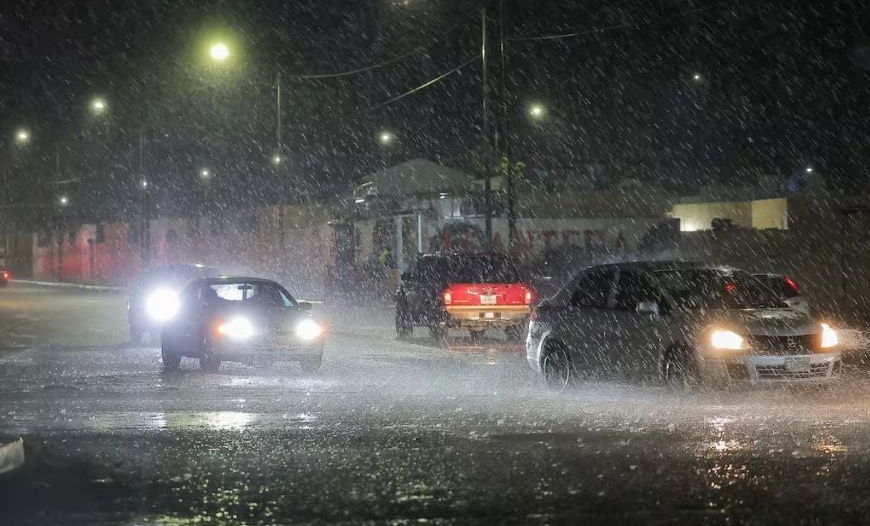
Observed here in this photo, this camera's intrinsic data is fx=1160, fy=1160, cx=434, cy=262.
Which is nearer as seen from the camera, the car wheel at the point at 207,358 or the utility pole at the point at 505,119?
the car wheel at the point at 207,358

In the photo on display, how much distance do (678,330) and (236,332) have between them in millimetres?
6620

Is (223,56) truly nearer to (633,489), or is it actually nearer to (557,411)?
(557,411)

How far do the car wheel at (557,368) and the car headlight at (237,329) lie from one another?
436cm

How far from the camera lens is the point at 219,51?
3128 cm

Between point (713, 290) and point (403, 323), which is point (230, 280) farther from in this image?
point (713, 290)

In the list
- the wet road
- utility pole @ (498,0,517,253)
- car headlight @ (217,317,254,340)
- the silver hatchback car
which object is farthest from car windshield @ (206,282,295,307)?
utility pole @ (498,0,517,253)

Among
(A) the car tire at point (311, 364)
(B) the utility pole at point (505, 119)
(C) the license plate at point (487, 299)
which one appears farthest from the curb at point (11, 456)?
(B) the utility pole at point (505, 119)

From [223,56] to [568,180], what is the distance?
27.3 meters

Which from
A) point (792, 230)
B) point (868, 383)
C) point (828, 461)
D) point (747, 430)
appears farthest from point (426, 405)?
point (792, 230)

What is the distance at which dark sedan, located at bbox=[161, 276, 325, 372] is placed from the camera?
53.3ft

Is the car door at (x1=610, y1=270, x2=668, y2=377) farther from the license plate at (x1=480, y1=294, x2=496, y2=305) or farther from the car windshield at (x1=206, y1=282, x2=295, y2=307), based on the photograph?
the license plate at (x1=480, y1=294, x2=496, y2=305)

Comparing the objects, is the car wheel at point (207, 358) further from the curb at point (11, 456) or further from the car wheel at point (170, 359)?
the curb at point (11, 456)

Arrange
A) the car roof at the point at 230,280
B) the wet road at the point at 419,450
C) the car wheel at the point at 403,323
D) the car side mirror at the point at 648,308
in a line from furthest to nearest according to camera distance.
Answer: the car wheel at the point at 403,323 < the car roof at the point at 230,280 < the car side mirror at the point at 648,308 < the wet road at the point at 419,450

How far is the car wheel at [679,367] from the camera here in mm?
12289
